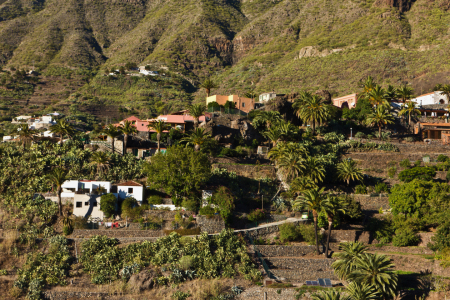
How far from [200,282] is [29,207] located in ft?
67.1

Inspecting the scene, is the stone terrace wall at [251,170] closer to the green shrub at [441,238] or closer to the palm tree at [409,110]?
the green shrub at [441,238]

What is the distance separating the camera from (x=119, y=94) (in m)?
127

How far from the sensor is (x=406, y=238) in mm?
47719

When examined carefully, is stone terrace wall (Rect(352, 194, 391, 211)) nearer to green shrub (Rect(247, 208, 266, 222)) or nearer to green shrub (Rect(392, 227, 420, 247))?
green shrub (Rect(392, 227, 420, 247))

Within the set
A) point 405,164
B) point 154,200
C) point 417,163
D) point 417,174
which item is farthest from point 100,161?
point 417,163

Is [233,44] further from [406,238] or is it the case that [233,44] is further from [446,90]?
[406,238]

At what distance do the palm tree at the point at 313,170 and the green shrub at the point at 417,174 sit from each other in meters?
10.9

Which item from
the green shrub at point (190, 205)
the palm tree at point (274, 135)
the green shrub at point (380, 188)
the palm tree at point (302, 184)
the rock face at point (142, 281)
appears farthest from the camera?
the palm tree at point (274, 135)

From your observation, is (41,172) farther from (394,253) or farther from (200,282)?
(394,253)

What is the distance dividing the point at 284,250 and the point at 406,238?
12510 mm

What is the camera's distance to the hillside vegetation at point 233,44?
119m

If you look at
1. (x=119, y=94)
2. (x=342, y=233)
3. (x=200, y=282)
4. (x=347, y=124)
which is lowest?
(x=200, y=282)

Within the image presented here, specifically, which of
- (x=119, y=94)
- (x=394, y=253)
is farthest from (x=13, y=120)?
(x=394, y=253)

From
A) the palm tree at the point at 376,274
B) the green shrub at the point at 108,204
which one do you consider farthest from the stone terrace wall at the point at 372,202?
the green shrub at the point at 108,204
